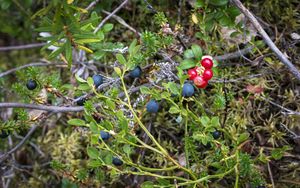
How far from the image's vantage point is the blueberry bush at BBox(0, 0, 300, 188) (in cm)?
167

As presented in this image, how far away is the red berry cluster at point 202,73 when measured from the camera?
1743 mm

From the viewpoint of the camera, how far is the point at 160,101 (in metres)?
2.00

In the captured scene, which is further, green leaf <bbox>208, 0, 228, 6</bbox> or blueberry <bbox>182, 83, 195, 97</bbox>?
green leaf <bbox>208, 0, 228, 6</bbox>

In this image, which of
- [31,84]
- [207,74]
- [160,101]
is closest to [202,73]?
[207,74]

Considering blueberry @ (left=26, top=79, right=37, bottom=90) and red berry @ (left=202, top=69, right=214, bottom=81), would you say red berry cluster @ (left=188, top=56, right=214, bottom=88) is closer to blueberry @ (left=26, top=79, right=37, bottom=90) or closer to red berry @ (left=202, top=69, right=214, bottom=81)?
red berry @ (left=202, top=69, right=214, bottom=81)

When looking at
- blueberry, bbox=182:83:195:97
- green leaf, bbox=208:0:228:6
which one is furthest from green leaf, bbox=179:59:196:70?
green leaf, bbox=208:0:228:6

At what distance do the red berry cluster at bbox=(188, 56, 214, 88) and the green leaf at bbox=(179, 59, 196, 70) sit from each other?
0.03 meters

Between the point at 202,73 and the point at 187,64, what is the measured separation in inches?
3.1

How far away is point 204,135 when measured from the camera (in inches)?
64.5

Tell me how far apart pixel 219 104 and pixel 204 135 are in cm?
13

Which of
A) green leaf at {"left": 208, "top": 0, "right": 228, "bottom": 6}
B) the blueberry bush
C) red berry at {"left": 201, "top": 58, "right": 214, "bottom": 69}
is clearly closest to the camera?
the blueberry bush

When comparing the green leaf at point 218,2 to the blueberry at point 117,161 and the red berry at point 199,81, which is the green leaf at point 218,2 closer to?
the red berry at point 199,81

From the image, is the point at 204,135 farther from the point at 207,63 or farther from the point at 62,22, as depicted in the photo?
the point at 62,22

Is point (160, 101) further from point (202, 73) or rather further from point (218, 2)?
point (218, 2)
